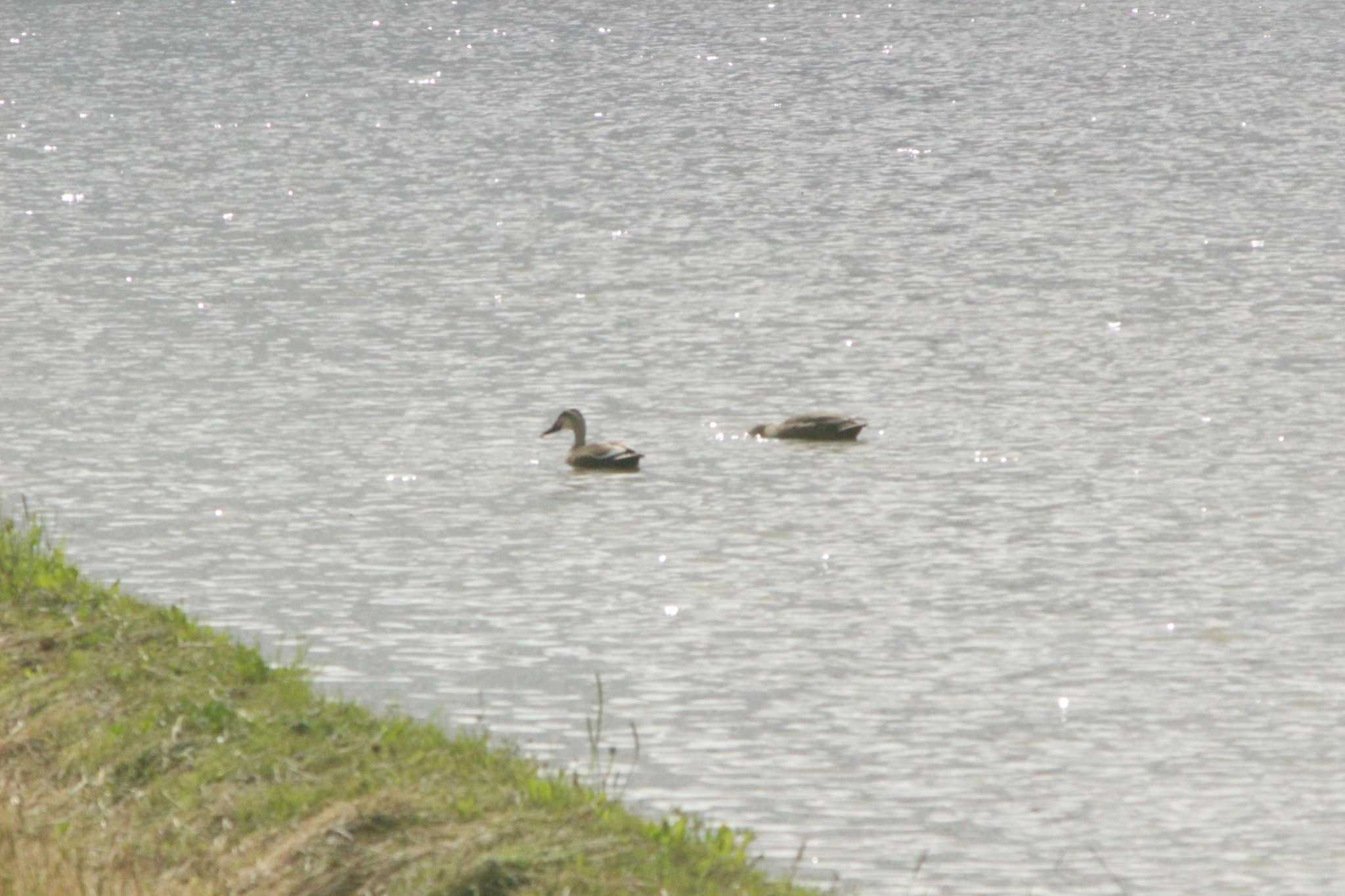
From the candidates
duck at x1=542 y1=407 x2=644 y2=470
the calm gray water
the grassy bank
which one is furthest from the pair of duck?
the grassy bank

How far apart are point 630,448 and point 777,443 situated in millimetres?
995

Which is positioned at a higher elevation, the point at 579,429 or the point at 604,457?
the point at 579,429

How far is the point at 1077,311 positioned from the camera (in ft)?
71.7

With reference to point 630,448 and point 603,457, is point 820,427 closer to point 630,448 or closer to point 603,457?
point 630,448

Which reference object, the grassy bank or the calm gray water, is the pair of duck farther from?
the grassy bank

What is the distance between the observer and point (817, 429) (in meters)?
16.8

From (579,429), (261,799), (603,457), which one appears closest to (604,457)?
(603,457)

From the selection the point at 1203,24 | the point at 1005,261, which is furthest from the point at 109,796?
the point at 1203,24

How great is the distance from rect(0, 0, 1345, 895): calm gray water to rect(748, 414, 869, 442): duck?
182 millimetres

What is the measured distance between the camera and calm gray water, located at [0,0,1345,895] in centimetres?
1039

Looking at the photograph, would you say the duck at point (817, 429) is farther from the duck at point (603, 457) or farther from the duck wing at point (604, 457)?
the duck wing at point (604, 457)

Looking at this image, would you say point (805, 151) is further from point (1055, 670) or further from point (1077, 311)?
point (1055, 670)

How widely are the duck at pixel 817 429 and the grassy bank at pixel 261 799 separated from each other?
665 cm

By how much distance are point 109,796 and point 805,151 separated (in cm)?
2632
